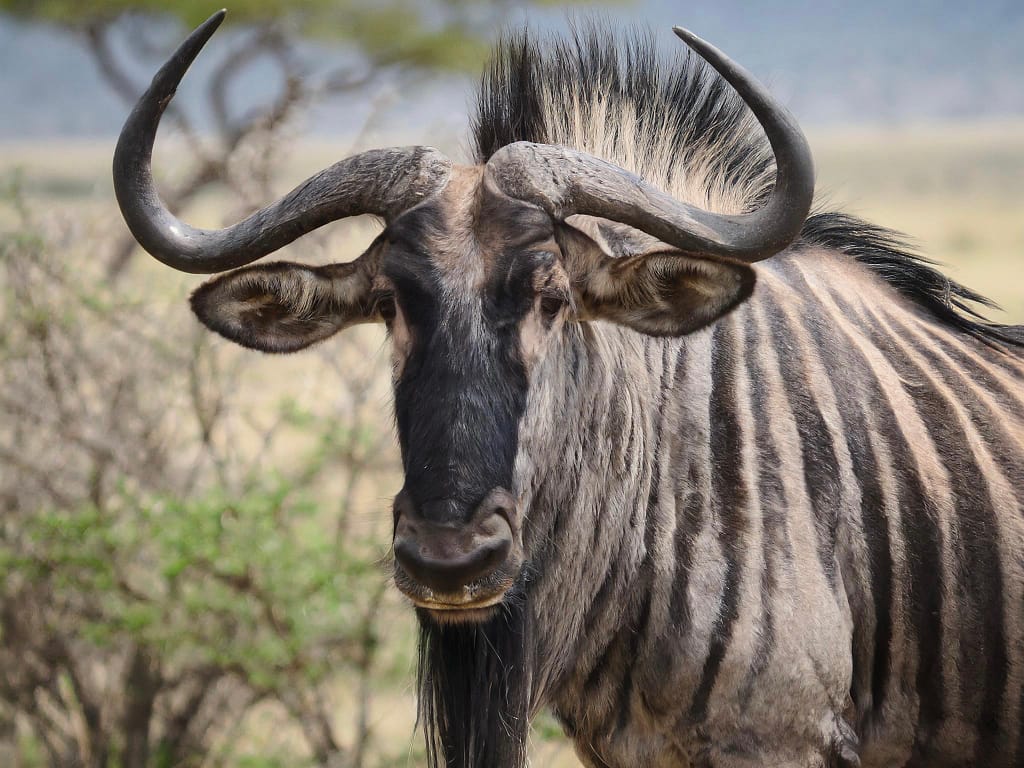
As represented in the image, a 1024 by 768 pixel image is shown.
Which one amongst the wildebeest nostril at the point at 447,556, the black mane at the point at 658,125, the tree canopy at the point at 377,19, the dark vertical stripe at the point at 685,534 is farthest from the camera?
the tree canopy at the point at 377,19

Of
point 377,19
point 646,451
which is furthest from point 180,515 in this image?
point 377,19

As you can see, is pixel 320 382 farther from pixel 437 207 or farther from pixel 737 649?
pixel 737 649

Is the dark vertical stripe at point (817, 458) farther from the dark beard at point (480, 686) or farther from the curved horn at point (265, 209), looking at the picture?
the curved horn at point (265, 209)

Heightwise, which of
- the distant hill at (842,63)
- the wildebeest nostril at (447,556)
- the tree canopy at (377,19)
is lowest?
the wildebeest nostril at (447,556)

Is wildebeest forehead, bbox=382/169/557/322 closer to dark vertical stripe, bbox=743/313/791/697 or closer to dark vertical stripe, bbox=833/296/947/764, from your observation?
dark vertical stripe, bbox=743/313/791/697

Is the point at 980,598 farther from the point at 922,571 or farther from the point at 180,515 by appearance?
the point at 180,515

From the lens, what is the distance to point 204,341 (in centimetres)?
484

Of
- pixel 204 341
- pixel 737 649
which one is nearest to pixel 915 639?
Answer: pixel 737 649

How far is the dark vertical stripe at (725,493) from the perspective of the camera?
277 cm

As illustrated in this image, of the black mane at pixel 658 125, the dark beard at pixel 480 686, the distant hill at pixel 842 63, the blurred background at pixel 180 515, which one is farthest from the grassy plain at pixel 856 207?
the distant hill at pixel 842 63

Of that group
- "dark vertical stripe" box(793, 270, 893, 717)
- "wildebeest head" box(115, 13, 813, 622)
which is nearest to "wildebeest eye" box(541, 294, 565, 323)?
"wildebeest head" box(115, 13, 813, 622)

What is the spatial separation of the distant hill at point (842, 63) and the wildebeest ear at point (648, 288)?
10084 cm

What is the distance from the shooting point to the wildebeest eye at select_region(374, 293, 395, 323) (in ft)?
9.10

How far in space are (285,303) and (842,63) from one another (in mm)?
165289
